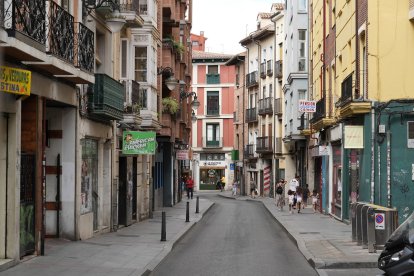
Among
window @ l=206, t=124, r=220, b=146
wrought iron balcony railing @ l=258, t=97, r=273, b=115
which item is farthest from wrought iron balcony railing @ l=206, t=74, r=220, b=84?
wrought iron balcony railing @ l=258, t=97, r=273, b=115

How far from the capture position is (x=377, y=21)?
2233cm

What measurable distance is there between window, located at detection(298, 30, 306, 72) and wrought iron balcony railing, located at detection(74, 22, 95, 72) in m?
29.1

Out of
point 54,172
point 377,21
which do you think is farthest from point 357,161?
point 54,172

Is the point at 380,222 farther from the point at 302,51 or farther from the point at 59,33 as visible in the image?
the point at 302,51

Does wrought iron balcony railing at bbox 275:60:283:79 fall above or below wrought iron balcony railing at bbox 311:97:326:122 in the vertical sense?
above

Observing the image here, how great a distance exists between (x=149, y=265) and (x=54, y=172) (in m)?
4.88

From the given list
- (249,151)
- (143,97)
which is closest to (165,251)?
(143,97)

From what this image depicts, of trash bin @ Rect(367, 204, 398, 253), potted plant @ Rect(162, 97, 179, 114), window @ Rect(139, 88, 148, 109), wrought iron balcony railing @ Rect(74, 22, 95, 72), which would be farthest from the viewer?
potted plant @ Rect(162, 97, 179, 114)

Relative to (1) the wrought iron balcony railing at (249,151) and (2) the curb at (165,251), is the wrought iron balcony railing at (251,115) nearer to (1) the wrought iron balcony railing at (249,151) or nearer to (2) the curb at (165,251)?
(1) the wrought iron balcony railing at (249,151)

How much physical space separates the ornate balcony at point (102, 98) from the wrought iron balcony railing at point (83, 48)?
1.85m

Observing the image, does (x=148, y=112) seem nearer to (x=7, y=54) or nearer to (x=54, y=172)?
(x=54, y=172)

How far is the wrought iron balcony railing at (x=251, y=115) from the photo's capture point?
66.9m

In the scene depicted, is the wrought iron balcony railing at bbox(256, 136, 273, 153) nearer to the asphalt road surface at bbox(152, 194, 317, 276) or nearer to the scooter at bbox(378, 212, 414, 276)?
the asphalt road surface at bbox(152, 194, 317, 276)

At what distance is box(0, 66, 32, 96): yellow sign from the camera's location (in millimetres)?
11781
